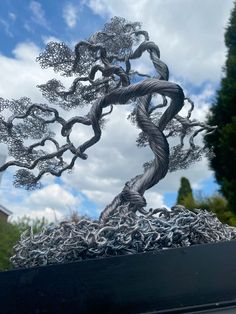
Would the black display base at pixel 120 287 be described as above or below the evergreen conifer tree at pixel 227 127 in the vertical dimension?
below

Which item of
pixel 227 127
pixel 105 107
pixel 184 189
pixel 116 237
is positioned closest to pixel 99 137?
pixel 105 107

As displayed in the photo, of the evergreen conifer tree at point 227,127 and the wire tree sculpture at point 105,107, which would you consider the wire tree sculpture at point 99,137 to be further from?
the evergreen conifer tree at point 227,127

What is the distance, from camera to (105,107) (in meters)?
3.06

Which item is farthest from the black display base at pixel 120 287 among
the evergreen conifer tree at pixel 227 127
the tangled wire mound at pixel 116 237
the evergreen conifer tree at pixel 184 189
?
the evergreen conifer tree at pixel 184 189

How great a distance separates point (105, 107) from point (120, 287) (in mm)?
1491

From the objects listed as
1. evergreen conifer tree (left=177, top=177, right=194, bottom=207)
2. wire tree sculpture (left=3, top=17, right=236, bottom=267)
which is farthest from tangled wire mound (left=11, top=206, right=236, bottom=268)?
evergreen conifer tree (left=177, top=177, right=194, bottom=207)

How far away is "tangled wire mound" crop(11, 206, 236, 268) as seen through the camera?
2109 mm

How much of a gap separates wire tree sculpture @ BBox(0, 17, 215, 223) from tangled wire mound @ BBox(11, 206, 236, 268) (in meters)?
0.38

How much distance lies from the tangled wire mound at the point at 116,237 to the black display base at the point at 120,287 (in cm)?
27

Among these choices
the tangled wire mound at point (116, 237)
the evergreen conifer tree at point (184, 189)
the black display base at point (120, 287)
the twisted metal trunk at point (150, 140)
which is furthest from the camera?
the evergreen conifer tree at point (184, 189)

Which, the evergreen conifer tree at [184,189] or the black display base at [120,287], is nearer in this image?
the black display base at [120,287]

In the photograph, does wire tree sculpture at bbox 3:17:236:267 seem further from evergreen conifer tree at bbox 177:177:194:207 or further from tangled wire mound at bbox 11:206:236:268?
evergreen conifer tree at bbox 177:177:194:207

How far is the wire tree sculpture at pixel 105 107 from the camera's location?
9.37 ft

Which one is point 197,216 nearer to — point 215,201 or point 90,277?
point 90,277
